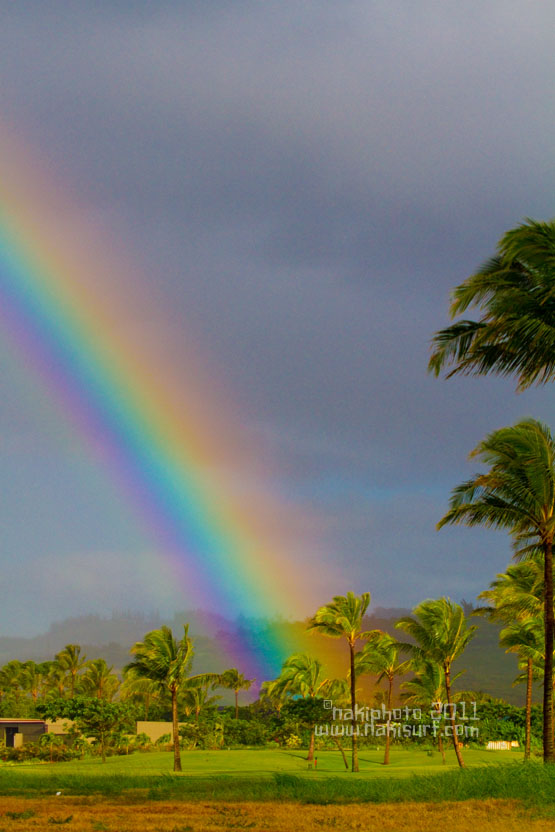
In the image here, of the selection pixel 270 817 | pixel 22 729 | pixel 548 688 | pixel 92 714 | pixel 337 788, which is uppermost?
pixel 548 688

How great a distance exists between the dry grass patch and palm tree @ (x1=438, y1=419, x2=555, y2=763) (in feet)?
27.5

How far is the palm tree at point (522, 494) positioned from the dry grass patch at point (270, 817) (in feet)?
27.5

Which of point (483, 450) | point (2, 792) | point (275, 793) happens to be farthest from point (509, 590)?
point (2, 792)

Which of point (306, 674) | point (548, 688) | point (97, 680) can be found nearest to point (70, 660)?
point (97, 680)

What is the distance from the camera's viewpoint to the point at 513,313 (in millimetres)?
19250

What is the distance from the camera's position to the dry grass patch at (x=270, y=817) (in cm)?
1722

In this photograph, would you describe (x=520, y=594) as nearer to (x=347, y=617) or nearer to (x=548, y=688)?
(x=548, y=688)

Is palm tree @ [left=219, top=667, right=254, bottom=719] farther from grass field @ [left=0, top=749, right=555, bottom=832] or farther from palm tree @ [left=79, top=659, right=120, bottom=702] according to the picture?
grass field @ [left=0, top=749, right=555, bottom=832]

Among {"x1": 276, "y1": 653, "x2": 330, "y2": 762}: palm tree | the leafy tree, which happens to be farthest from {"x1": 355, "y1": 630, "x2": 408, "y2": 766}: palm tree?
Answer: the leafy tree

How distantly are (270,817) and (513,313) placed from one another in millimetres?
13327

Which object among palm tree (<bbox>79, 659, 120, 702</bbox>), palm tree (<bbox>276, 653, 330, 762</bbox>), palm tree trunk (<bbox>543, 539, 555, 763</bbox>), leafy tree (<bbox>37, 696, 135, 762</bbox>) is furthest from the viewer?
palm tree (<bbox>79, 659, 120, 702</bbox>)

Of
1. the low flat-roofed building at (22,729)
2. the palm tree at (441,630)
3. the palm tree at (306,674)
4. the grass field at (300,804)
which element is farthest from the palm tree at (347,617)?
the low flat-roofed building at (22,729)

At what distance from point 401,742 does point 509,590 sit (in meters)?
55.6

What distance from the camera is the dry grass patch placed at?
17219 mm
